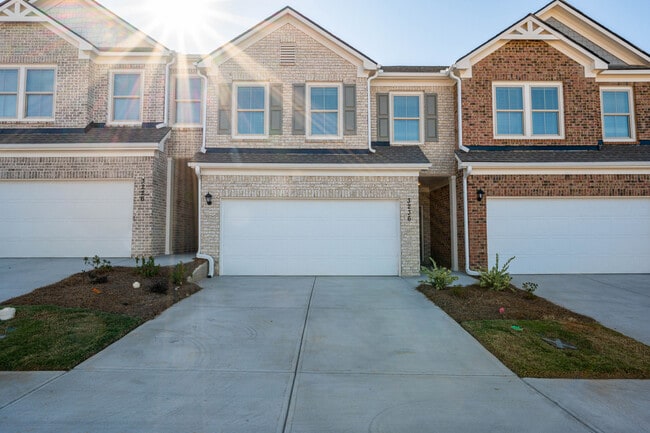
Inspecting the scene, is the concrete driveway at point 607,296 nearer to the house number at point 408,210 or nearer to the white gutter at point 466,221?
the white gutter at point 466,221

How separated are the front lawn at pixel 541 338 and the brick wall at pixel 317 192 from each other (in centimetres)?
308

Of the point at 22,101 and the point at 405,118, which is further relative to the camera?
the point at 405,118

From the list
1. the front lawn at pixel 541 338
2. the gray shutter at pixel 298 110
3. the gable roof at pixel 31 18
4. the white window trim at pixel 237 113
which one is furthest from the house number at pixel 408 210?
the gable roof at pixel 31 18

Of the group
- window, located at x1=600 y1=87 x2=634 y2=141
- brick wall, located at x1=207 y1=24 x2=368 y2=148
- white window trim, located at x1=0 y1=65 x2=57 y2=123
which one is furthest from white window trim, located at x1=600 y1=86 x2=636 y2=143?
white window trim, located at x1=0 y1=65 x2=57 y2=123

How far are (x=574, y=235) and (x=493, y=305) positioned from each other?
5.71 metres

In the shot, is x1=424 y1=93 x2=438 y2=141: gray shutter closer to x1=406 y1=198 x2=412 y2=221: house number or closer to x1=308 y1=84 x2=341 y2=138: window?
x1=406 y1=198 x2=412 y2=221: house number

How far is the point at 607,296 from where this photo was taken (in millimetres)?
8320

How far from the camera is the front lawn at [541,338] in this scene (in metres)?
4.37

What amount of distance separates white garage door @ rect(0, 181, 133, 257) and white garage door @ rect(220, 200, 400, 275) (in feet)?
10.4

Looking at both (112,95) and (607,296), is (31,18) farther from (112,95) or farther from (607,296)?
(607,296)

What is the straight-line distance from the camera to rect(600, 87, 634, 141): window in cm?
1209

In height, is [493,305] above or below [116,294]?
below

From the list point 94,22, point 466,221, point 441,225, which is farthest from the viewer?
point 94,22

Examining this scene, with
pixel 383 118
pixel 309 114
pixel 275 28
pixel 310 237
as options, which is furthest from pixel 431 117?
pixel 275 28
